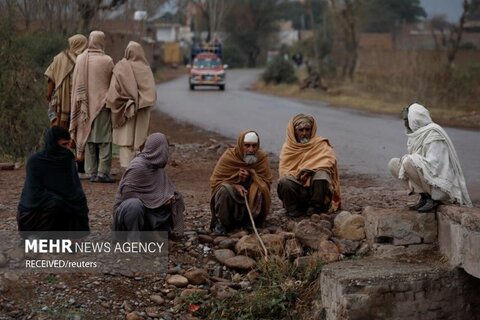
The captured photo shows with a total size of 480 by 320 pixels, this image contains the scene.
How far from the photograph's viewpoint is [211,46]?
2042 inches

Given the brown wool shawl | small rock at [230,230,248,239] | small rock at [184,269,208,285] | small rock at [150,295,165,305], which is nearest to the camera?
small rock at [150,295,165,305]

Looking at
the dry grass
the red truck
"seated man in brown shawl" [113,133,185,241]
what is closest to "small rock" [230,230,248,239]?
"seated man in brown shawl" [113,133,185,241]

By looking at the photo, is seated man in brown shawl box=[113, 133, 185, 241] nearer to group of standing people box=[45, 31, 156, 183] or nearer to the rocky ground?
the rocky ground

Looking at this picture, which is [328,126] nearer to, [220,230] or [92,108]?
[92,108]

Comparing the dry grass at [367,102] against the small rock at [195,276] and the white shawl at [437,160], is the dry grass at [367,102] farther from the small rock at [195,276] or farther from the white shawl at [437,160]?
the small rock at [195,276]

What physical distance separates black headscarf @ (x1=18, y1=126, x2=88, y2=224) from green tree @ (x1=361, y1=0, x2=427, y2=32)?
50051mm

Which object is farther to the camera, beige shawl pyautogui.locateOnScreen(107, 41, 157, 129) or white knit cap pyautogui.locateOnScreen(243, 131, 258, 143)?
beige shawl pyautogui.locateOnScreen(107, 41, 157, 129)

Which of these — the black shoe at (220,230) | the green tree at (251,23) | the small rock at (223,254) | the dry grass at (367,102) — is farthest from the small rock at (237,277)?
the green tree at (251,23)

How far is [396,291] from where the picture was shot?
639 cm

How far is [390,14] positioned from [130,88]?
59814mm

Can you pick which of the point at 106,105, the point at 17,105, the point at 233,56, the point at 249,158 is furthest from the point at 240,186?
the point at 233,56

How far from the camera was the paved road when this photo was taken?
12.9 metres

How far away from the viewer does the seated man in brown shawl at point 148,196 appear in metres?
7.03

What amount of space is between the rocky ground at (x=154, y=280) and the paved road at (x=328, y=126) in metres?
2.95
